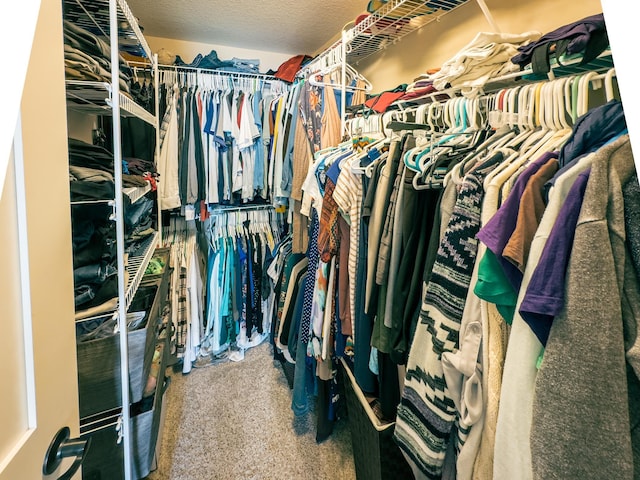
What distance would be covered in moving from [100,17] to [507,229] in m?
1.67

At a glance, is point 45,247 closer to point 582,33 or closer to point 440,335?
point 440,335

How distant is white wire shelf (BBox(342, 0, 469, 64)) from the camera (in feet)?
4.26

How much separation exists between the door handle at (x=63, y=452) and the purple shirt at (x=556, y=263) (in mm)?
781

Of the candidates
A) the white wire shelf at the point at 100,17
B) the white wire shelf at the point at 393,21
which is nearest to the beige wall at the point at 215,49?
the white wire shelf at the point at 100,17

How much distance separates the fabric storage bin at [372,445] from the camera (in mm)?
1122

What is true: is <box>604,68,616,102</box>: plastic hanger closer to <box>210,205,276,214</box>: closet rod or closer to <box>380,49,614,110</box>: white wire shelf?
<box>380,49,614,110</box>: white wire shelf

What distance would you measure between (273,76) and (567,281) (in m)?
2.47

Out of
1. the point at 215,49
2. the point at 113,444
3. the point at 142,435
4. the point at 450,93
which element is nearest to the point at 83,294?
the point at 113,444

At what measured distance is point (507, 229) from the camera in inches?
22.8

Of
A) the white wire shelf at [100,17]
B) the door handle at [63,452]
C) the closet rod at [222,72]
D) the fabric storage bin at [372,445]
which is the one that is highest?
the closet rod at [222,72]

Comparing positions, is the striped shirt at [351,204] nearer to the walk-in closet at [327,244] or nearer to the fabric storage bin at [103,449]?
the walk-in closet at [327,244]

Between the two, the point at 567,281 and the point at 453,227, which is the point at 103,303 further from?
the point at 567,281

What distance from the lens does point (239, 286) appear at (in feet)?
7.75

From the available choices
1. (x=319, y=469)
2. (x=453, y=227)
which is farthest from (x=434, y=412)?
(x=319, y=469)
